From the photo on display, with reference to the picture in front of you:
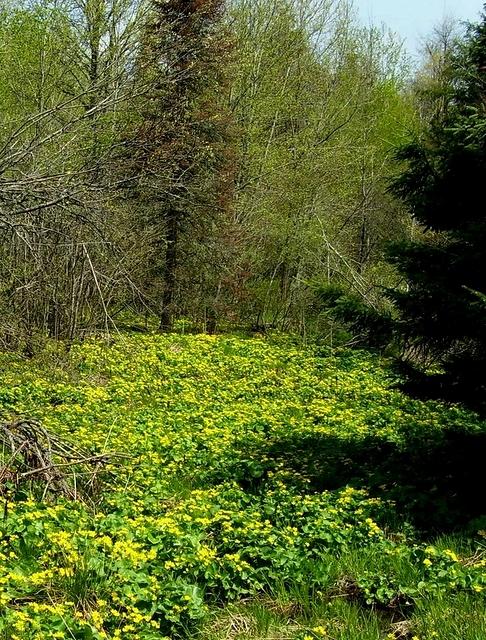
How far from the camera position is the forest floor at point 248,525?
A: 4.08m

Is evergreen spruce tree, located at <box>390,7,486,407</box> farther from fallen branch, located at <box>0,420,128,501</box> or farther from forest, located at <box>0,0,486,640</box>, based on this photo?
fallen branch, located at <box>0,420,128,501</box>

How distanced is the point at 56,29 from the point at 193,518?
13.3 metres

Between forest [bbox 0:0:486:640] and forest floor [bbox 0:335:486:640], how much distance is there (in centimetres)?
2

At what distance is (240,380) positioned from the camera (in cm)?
1198

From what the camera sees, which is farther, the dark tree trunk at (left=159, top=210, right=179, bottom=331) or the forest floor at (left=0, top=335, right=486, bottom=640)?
the dark tree trunk at (left=159, top=210, right=179, bottom=331)

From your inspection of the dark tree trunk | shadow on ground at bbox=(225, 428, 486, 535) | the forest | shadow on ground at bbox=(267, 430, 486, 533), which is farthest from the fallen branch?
the dark tree trunk

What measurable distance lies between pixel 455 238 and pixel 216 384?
6005mm

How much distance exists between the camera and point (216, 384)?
11633mm

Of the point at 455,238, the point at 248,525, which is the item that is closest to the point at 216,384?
the point at 455,238

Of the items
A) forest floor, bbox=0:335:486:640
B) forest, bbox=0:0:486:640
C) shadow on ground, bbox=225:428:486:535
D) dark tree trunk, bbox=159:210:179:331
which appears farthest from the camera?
dark tree trunk, bbox=159:210:179:331

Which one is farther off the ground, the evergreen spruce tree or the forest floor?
the evergreen spruce tree

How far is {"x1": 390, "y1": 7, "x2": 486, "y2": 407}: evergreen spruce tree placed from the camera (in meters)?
6.01

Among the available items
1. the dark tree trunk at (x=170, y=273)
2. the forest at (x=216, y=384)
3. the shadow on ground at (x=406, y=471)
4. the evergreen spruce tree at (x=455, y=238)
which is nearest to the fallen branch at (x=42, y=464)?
the forest at (x=216, y=384)

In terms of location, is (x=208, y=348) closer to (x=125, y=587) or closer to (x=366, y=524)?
(x=366, y=524)
